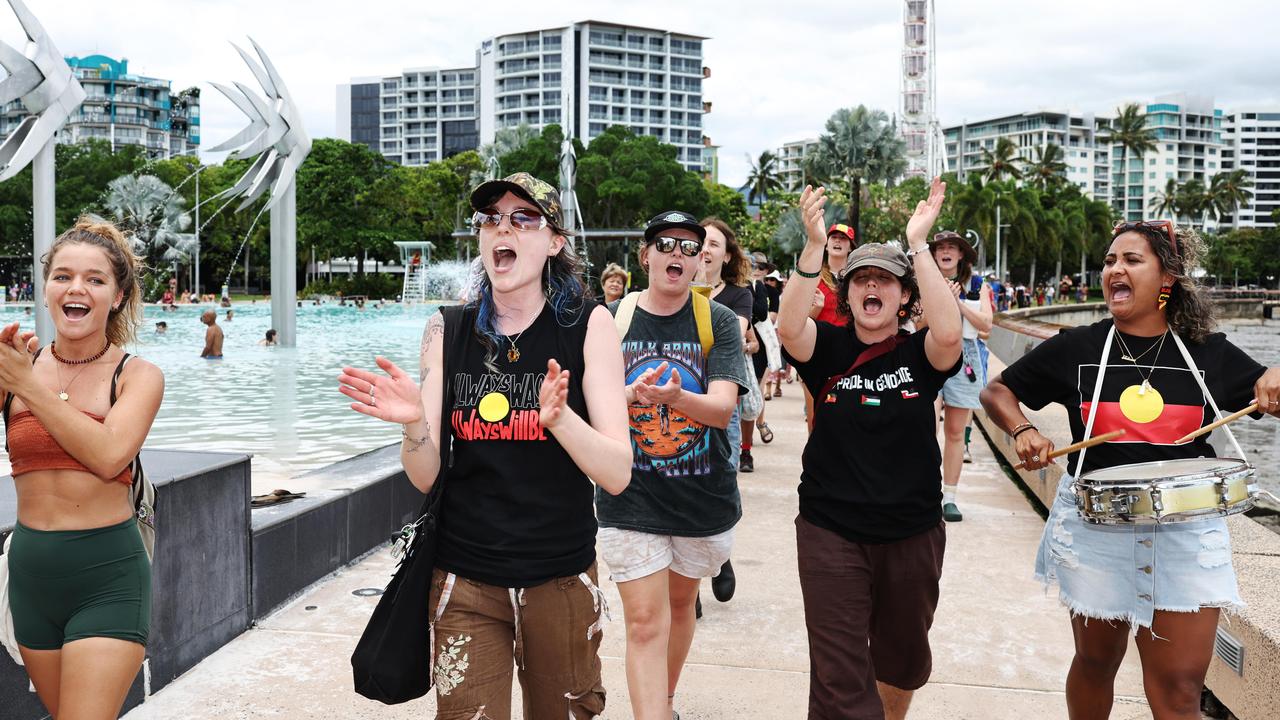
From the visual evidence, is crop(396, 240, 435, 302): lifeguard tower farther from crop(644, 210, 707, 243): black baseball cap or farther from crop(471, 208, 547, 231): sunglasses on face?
crop(471, 208, 547, 231): sunglasses on face

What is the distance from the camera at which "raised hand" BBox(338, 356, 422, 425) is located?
2.38 metres

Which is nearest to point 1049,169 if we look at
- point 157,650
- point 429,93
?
point 429,93

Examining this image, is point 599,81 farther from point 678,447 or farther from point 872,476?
point 872,476

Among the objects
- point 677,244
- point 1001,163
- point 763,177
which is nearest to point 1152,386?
point 677,244

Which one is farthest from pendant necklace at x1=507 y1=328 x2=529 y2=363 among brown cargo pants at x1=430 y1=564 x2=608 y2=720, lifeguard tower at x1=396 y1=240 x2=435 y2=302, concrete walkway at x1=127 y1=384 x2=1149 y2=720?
lifeguard tower at x1=396 y1=240 x2=435 y2=302

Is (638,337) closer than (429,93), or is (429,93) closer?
(638,337)

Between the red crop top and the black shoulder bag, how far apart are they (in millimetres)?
877

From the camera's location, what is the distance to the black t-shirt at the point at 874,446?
3381mm

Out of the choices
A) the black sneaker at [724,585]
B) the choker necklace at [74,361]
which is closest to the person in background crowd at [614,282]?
the black sneaker at [724,585]

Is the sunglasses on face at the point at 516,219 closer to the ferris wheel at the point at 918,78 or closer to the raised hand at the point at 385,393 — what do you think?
the raised hand at the point at 385,393

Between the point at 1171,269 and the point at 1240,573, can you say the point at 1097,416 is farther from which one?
the point at 1240,573

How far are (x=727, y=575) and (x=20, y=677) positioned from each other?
3.17 m

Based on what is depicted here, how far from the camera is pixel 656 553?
3.71 meters

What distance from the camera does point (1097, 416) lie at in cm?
327
